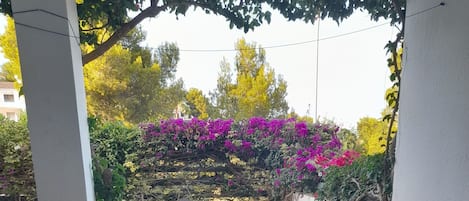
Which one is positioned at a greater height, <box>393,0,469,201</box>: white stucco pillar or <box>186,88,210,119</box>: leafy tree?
<box>393,0,469,201</box>: white stucco pillar

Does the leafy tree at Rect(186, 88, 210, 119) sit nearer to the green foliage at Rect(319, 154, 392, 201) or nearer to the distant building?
the distant building

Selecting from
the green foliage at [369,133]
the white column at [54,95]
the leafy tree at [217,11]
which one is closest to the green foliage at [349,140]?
the green foliage at [369,133]

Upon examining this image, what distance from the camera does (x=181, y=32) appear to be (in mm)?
3340

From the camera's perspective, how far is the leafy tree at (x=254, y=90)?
487cm

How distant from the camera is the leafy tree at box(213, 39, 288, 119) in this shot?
4.87 m

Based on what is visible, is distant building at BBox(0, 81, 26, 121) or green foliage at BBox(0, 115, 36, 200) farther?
distant building at BBox(0, 81, 26, 121)

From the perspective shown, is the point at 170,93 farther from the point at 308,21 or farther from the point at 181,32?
the point at 308,21

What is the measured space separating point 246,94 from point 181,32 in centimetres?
217

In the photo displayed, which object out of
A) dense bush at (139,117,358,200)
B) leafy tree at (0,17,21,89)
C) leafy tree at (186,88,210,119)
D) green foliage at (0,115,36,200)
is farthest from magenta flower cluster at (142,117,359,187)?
leafy tree at (186,88,210,119)

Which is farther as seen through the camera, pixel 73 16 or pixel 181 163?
pixel 181 163

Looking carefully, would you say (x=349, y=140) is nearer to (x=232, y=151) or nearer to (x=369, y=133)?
(x=369, y=133)

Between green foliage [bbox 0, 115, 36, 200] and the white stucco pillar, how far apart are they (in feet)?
7.46

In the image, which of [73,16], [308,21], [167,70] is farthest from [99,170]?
[167,70]

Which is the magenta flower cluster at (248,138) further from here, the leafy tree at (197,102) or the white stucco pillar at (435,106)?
the leafy tree at (197,102)
